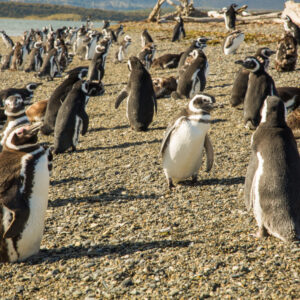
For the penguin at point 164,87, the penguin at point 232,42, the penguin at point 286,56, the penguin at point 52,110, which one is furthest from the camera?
the penguin at point 232,42

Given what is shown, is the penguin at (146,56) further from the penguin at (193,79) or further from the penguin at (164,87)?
the penguin at (193,79)

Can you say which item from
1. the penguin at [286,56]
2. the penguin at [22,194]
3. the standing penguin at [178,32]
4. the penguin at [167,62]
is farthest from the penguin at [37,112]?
the standing penguin at [178,32]

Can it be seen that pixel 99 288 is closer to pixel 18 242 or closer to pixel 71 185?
pixel 18 242

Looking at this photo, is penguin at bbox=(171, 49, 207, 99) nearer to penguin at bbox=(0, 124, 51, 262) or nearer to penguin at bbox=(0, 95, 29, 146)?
penguin at bbox=(0, 95, 29, 146)

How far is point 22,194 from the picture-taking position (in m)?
3.44

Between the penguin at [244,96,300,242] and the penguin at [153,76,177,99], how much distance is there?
22.1 ft

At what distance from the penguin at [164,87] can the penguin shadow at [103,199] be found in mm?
5585

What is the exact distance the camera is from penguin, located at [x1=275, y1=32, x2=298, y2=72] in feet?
37.4

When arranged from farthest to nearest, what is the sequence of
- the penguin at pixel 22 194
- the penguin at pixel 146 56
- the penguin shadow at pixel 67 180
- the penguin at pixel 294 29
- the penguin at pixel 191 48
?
the penguin at pixel 294 29 < the penguin at pixel 146 56 < the penguin at pixel 191 48 < the penguin shadow at pixel 67 180 < the penguin at pixel 22 194

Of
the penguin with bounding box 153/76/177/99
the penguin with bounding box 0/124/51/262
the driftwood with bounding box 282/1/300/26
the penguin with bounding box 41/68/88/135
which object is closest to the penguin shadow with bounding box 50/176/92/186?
the penguin with bounding box 0/124/51/262

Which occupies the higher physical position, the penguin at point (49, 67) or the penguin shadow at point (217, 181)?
the penguin at point (49, 67)

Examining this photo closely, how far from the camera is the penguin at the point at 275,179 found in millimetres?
3432

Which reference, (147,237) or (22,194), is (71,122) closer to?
(147,237)

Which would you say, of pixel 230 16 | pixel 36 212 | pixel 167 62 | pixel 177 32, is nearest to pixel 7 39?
pixel 177 32
